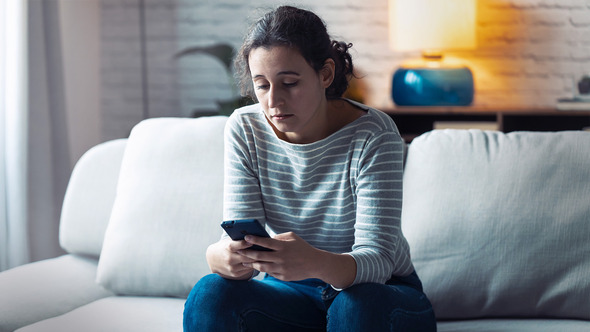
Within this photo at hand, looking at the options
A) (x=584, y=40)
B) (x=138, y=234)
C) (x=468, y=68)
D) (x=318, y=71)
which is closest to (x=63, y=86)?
(x=138, y=234)

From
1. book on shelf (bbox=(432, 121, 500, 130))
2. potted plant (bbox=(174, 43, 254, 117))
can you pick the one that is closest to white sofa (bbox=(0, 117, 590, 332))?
book on shelf (bbox=(432, 121, 500, 130))

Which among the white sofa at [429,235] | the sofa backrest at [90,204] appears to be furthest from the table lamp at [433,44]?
the sofa backrest at [90,204]

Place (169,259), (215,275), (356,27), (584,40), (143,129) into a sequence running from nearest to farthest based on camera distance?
(215,275), (169,259), (143,129), (584,40), (356,27)

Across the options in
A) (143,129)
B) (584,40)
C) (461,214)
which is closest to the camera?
(461,214)

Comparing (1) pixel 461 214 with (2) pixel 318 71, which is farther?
(1) pixel 461 214

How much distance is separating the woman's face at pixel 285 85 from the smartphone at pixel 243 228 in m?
0.23

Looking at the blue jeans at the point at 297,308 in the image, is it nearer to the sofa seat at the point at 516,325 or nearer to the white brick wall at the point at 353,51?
the sofa seat at the point at 516,325

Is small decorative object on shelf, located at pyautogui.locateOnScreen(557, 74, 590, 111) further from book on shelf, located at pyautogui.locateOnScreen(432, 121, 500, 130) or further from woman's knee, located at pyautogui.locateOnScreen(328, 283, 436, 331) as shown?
woman's knee, located at pyautogui.locateOnScreen(328, 283, 436, 331)

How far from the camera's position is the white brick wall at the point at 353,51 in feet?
11.1

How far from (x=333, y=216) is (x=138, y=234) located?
609 mm

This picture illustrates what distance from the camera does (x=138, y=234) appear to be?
5.83ft

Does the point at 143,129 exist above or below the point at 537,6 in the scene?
below

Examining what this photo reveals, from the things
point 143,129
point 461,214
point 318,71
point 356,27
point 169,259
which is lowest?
point 169,259

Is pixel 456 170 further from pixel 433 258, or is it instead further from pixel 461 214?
pixel 433 258
